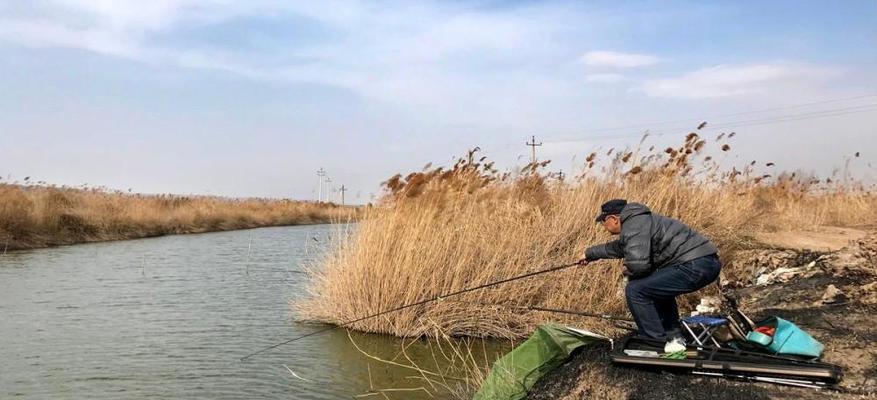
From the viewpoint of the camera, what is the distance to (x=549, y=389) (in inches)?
222

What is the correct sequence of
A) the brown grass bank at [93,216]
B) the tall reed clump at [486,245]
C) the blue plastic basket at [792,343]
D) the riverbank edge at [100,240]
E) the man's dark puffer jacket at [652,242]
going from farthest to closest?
the brown grass bank at [93,216]
the riverbank edge at [100,240]
the tall reed clump at [486,245]
the man's dark puffer jacket at [652,242]
the blue plastic basket at [792,343]

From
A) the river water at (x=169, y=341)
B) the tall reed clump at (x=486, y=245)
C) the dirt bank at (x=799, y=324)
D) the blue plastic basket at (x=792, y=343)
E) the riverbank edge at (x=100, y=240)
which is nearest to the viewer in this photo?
the dirt bank at (x=799, y=324)

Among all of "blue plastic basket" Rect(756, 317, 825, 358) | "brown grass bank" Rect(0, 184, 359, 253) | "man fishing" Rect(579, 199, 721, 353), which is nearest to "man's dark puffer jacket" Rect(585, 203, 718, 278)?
"man fishing" Rect(579, 199, 721, 353)

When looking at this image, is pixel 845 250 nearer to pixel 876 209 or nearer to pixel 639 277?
pixel 639 277

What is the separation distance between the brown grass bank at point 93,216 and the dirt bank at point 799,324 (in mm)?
5218

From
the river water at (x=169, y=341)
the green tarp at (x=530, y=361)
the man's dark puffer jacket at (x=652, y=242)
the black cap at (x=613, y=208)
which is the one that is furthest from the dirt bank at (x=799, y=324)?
the river water at (x=169, y=341)

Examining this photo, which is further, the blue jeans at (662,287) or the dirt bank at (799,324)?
the blue jeans at (662,287)

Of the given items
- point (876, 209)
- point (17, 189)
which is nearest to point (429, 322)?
point (876, 209)

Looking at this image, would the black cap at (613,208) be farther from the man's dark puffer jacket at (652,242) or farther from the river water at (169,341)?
the river water at (169,341)

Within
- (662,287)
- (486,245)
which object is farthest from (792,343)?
(486,245)

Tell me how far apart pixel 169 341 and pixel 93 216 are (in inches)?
670

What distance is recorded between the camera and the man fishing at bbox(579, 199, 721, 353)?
542cm

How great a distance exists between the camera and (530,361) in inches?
234

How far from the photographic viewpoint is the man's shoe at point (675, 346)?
518 cm
